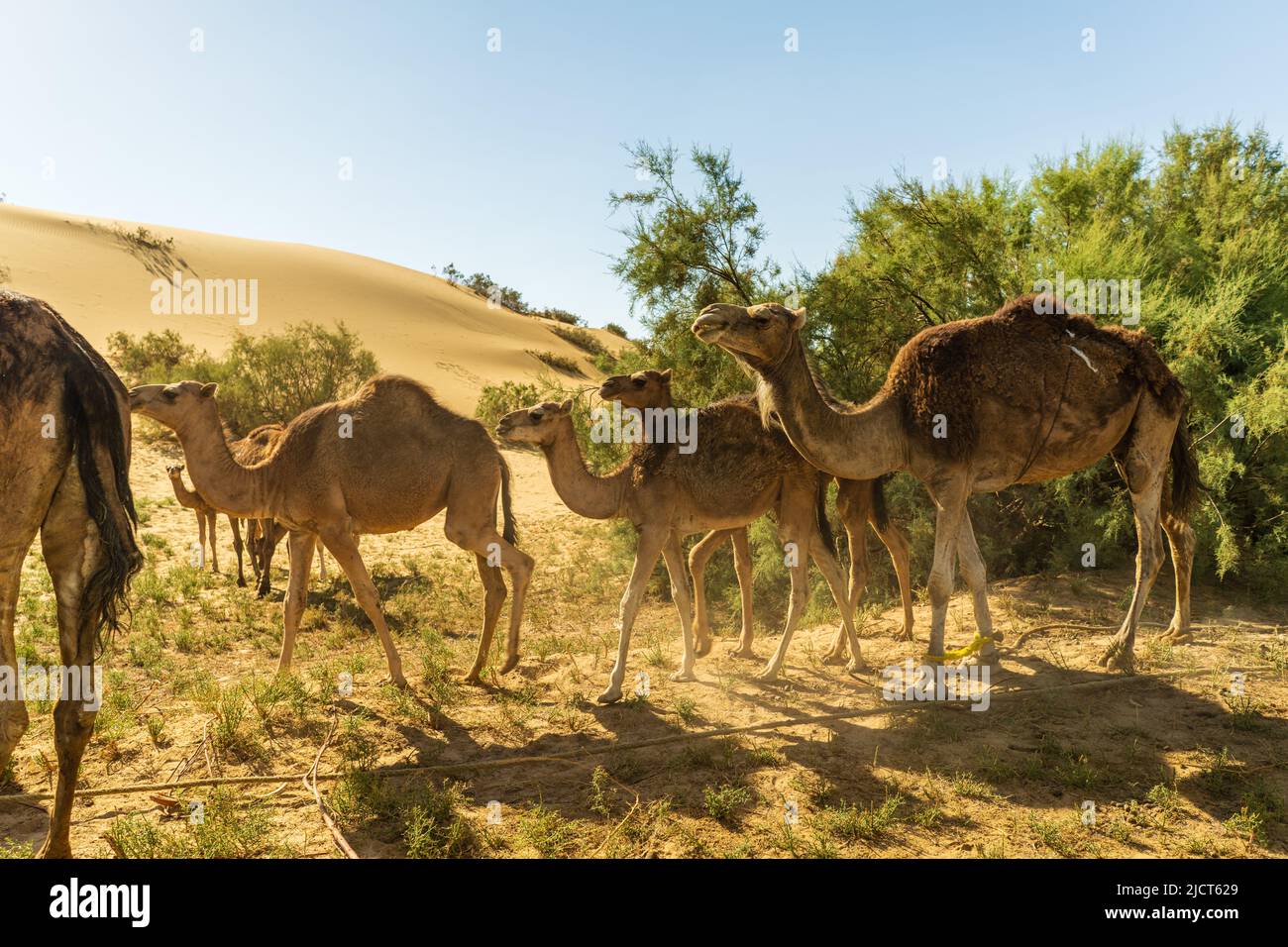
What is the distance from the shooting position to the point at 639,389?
8.16m

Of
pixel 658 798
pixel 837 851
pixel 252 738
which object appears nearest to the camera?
pixel 837 851

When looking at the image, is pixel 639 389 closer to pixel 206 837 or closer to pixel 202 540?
pixel 206 837

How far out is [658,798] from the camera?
5.53 metres

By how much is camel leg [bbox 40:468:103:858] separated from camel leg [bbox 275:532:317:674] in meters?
3.43

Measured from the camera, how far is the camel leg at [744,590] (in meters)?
8.95

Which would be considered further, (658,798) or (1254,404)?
(1254,404)

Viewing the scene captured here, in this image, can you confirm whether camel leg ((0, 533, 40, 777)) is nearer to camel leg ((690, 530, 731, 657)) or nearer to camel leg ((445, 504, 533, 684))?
camel leg ((445, 504, 533, 684))

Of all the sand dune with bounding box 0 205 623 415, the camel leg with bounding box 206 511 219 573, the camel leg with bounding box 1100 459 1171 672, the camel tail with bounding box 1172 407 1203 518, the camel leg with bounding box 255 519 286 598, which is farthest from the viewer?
the sand dune with bounding box 0 205 623 415

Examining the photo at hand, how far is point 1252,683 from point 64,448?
28.3 ft

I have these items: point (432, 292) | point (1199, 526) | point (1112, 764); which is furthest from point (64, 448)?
point (432, 292)

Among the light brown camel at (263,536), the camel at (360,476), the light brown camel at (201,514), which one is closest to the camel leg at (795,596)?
A: the camel at (360,476)

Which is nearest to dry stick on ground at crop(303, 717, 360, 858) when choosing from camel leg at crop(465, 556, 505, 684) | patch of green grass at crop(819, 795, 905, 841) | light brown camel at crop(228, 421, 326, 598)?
camel leg at crop(465, 556, 505, 684)

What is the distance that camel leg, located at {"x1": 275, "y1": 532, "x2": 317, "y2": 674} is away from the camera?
8.03m
